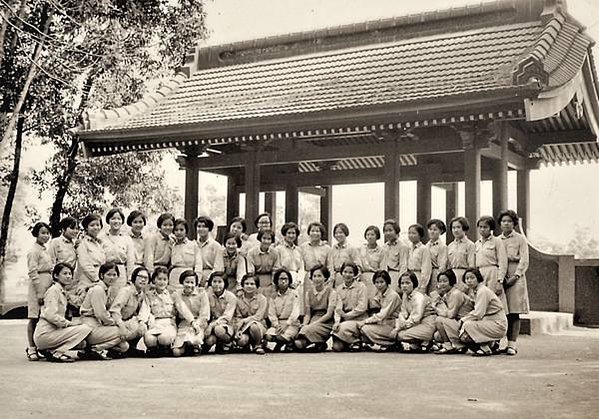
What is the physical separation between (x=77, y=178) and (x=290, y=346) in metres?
9.99

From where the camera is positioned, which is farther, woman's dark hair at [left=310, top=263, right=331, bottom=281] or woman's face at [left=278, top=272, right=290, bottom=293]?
woman's dark hair at [left=310, top=263, right=331, bottom=281]

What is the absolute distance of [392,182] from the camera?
35.7 ft

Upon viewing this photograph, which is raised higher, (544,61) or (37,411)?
(544,61)

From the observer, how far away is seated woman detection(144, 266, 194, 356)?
754 centimetres

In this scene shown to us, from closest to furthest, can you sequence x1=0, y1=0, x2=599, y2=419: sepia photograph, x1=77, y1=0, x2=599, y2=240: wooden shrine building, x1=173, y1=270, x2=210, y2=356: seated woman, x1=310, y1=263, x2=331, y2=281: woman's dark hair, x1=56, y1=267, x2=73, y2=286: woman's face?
x1=0, y1=0, x2=599, y2=419: sepia photograph → x1=56, y1=267, x2=73, y2=286: woman's face → x1=173, y1=270, x2=210, y2=356: seated woman → x1=310, y1=263, x2=331, y2=281: woman's dark hair → x1=77, y1=0, x2=599, y2=240: wooden shrine building

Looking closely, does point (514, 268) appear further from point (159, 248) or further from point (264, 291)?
point (159, 248)

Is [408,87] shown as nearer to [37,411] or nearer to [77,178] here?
[37,411]

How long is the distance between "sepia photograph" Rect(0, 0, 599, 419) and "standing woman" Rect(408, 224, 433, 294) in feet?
0.06

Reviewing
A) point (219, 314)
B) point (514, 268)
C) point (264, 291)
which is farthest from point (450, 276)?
point (219, 314)

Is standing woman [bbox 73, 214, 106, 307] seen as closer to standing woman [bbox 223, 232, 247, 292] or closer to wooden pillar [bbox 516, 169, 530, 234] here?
standing woman [bbox 223, 232, 247, 292]

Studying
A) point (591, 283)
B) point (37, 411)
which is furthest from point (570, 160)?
point (37, 411)

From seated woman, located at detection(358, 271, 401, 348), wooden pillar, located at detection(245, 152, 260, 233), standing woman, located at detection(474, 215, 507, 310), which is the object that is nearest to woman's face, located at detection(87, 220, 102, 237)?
seated woman, located at detection(358, 271, 401, 348)

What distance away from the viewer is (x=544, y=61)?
9992 mm

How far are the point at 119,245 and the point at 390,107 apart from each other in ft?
14.1
